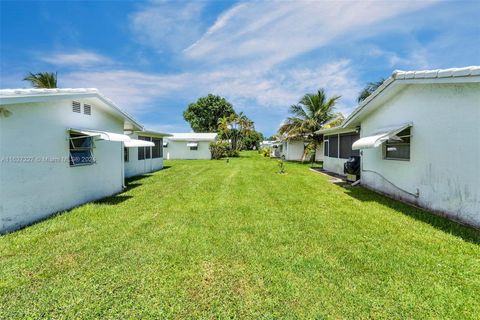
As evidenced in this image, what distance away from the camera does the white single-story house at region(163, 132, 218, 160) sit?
3241cm

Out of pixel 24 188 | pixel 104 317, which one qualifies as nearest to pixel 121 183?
pixel 24 188

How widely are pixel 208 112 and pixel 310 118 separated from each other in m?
32.2

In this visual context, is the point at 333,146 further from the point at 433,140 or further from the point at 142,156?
the point at 142,156

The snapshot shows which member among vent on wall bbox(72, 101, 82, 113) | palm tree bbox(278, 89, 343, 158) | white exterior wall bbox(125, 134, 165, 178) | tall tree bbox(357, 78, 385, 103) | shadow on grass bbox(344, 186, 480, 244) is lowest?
shadow on grass bbox(344, 186, 480, 244)

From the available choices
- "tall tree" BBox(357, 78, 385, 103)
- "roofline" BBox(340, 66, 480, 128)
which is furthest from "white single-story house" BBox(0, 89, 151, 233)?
"tall tree" BBox(357, 78, 385, 103)

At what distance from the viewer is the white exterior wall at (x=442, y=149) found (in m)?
5.46

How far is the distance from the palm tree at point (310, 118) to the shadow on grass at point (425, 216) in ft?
52.5

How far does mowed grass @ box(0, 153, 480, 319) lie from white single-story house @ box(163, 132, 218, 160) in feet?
85.1

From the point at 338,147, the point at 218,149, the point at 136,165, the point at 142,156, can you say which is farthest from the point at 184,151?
the point at 338,147

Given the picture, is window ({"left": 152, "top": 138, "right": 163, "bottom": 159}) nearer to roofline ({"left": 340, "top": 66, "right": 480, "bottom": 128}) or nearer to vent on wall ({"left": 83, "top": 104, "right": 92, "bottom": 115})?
vent on wall ({"left": 83, "top": 104, "right": 92, "bottom": 115})

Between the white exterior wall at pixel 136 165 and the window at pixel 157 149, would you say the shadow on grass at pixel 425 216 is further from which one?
the window at pixel 157 149

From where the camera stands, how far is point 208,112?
53.4 m

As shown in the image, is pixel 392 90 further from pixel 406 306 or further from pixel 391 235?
pixel 406 306

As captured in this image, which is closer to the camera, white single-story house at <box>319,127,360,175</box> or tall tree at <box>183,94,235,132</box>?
white single-story house at <box>319,127,360,175</box>
